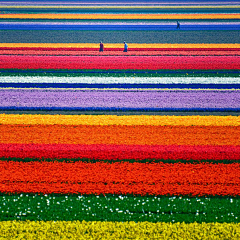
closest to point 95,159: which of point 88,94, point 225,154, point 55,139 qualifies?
point 55,139

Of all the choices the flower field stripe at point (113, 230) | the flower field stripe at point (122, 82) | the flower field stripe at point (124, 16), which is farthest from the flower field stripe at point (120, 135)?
the flower field stripe at point (124, 16)

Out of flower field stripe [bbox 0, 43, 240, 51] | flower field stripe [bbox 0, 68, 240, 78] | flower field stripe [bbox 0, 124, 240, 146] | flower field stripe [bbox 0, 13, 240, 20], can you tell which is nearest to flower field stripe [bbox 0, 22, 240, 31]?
flower field stripe [bbox 0, 13, 240, 20]

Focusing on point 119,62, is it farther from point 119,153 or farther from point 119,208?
point 119,208

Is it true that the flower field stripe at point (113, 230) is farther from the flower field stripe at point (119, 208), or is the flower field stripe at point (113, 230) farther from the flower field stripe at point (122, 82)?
the flower field stripe at point (122, 82)

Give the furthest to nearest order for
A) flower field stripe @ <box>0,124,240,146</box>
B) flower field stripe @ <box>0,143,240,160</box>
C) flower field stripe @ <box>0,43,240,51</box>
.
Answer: flower field stripe @ <box>0,43,240,51</box>
flower field stripe @ <box>0,124,240,146</box>
flower field stripe @ <box>0,143,240,160</box>

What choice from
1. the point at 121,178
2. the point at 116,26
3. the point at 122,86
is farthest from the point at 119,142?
the point at 116,26

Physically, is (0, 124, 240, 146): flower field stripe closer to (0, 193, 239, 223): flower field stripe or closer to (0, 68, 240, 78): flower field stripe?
(0, 193, 239, 223): flower field stripe
